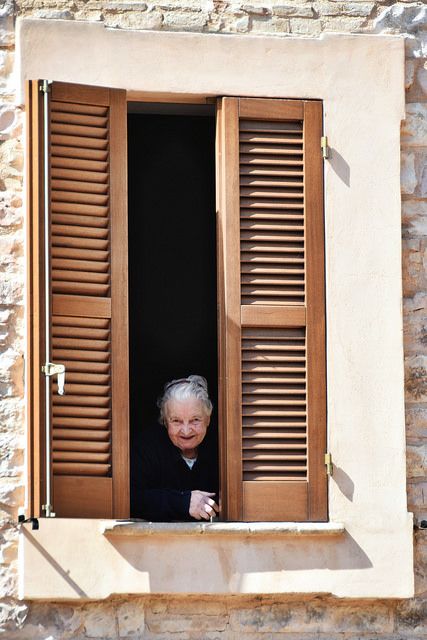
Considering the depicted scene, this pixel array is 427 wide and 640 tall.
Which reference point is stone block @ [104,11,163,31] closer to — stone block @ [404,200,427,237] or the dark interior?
stone block @ [404,200,427,237]

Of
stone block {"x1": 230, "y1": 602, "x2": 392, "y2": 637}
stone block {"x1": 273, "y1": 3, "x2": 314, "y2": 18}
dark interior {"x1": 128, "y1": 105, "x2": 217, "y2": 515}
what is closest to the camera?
stone block {"x1": 230, "y1": 602, "x2": 392, "y2": 637}

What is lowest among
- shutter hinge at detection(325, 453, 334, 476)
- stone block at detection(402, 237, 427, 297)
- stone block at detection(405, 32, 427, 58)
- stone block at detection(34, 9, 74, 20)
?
shutter hinge at detection(325, 453, 334, 476)

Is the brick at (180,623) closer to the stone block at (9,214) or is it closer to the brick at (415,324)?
the brick at (415,324)

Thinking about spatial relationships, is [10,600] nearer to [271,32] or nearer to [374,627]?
[374,627]

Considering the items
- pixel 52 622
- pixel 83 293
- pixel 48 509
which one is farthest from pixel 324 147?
pixel 52 622

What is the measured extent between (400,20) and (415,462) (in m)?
1.69

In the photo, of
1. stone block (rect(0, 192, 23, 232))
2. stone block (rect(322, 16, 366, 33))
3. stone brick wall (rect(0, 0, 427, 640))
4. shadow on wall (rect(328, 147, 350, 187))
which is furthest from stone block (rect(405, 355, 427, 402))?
stone block (rect(0, 192, 23, 232))

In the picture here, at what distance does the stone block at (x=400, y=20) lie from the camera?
290 inches

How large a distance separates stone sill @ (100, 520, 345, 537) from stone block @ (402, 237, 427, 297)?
0.95 meters

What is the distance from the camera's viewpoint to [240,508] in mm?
6926

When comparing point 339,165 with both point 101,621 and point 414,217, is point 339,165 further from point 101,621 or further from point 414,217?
point 101,621

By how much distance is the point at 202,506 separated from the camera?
7062 mm

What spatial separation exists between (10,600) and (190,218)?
2387 millimetres

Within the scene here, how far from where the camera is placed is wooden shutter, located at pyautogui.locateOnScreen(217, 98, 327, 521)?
6.97m
